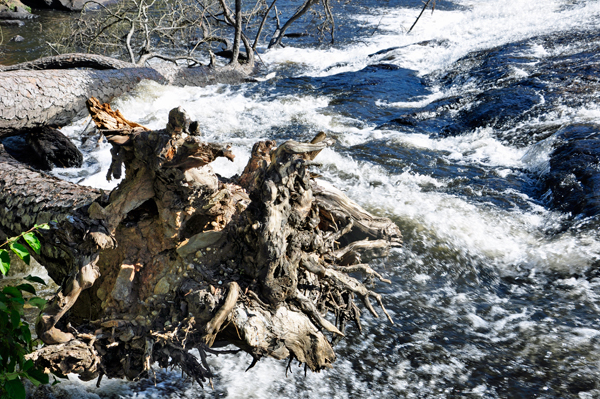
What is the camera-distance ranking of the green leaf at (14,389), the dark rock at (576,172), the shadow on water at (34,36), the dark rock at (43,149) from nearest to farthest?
the green leaf at (14,389), the dark rock at (576,172), the dark rock at (43,149), the shadow on water at (34,36)

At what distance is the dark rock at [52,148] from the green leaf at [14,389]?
3328 mm

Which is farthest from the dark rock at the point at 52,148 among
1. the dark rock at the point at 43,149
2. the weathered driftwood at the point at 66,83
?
the weathered driftwood at the point at 66,83

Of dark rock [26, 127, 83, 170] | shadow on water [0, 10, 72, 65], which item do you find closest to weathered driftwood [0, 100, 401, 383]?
dark rock [26, 127, 83, 170]

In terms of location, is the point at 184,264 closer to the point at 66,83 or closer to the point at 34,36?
the point at 66,83

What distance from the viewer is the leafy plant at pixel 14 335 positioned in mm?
1660

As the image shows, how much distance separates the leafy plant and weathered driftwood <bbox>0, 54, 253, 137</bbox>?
3006 mm

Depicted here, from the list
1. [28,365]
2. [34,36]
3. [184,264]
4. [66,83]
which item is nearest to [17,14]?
[34,36]

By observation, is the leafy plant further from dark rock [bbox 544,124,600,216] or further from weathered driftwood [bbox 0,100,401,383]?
dark rock [bbox 544,124,600,216]

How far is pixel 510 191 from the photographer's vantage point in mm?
4707

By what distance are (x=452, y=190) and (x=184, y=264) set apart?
343cm

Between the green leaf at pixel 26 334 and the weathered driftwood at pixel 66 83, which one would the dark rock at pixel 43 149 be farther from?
the green leaf at pixel 26 334

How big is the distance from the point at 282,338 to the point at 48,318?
93 centimetres

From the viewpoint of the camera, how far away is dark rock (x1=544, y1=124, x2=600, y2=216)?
426 centimetres

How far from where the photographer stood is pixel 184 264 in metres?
1.98
